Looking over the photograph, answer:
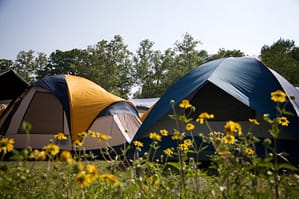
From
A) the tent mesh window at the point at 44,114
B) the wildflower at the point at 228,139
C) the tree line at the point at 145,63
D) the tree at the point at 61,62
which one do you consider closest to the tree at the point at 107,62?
the tree line at the point at 145,63

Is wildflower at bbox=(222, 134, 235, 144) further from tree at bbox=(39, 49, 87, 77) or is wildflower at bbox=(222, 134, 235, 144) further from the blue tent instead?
tree at bbox=(39, 49, 87, 77)

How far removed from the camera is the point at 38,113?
6.32 meters

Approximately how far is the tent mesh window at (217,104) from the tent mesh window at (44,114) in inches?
134

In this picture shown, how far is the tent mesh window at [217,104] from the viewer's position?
509 centimetres

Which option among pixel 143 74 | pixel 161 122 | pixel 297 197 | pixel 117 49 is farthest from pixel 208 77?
pixel 143 74

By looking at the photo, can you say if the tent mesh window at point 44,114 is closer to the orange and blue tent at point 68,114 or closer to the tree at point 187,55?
the orange and blue tent at point 68,114

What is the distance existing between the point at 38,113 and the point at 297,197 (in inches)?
245

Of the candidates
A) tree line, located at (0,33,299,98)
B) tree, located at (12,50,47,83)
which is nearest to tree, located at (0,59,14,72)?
tree, located at (12,50,47,83)

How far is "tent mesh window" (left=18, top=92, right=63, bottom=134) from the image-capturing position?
241 inches

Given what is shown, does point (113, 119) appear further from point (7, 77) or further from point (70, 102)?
point (7, 77)

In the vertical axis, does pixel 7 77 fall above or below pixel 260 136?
above

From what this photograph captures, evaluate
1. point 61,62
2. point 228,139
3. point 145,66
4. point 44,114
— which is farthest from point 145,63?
point 228,139

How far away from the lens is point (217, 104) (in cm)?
522

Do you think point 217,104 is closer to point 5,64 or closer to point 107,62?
point 107,62
